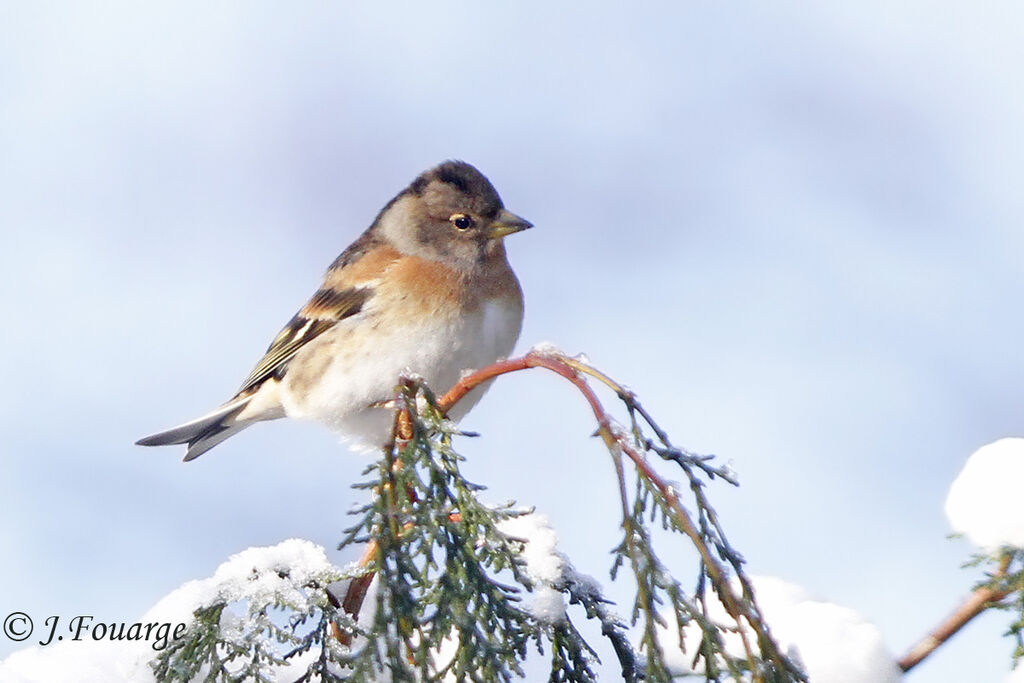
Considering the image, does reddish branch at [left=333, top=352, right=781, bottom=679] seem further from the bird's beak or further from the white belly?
the bird's beak

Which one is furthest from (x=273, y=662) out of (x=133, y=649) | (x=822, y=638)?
(x=822, y=638)

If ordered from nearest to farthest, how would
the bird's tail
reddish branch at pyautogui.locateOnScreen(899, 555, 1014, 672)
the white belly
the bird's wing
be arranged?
reddish branch at pyautogui.locateOnScreen(899, 555, 1014, 672)
the white belly
the bird's wing
the bird's tail

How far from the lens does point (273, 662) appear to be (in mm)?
1607

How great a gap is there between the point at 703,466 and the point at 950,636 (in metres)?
0.41

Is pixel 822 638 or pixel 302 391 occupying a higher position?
pixel 302 391

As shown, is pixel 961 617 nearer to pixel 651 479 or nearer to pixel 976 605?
pixel 976 605

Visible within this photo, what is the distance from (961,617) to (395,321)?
88.3 inches

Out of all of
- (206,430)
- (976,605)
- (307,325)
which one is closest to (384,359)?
(307,325)

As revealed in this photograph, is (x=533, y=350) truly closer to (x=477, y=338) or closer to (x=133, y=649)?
(x=133, y=649)

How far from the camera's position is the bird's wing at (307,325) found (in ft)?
12.3

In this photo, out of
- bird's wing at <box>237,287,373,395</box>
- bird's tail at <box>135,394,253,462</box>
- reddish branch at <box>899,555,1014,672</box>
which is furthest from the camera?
bird's tail at <box>135,394,253,462</box>

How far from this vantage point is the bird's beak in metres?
3.78

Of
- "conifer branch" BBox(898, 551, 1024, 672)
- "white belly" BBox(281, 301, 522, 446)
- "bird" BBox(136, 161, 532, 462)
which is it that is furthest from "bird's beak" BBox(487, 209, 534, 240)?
"conifer branch" BBox(898, 551, 1024, 672)

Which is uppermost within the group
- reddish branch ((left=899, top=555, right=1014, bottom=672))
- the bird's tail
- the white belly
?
the bird's tail
